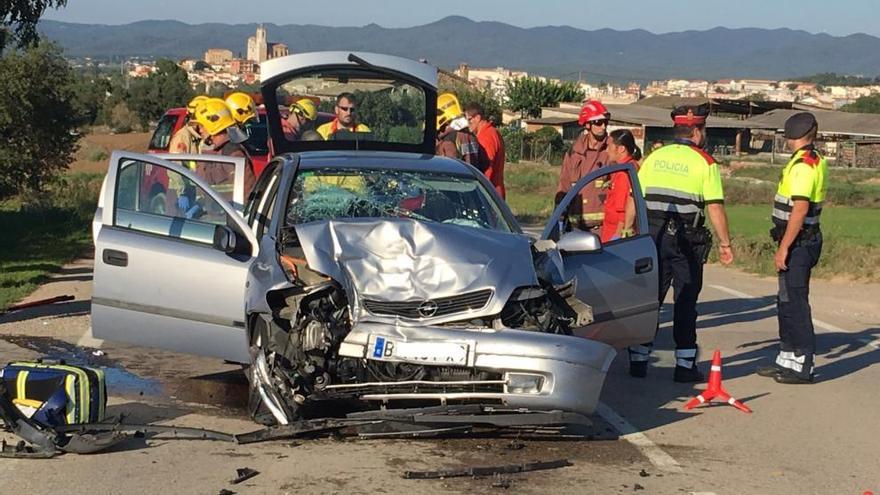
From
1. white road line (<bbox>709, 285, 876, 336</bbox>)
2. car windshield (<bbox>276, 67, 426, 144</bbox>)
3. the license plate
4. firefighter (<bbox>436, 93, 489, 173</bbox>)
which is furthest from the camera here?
white road line (<bbox>709, 285, 876, 336</bbox>)

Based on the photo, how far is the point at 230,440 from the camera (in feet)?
23.3

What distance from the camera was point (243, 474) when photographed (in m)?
6.37

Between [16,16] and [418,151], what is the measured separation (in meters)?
11.5

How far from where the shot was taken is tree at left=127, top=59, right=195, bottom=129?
293 feet

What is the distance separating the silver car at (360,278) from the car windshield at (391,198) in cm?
1

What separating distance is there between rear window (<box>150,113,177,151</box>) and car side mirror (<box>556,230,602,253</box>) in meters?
11.0

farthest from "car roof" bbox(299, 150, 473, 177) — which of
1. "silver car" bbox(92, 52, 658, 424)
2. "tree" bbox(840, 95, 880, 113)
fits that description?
"tree" bbox(840, 95, 880, 113)

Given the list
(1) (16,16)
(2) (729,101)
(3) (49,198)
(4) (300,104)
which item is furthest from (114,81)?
(4) (300,104)

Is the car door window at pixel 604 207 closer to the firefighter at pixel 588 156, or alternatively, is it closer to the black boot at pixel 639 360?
the firefighter at pixel 588 156

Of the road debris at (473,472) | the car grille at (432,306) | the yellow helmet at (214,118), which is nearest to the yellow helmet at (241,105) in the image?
the yellow helmet at (214,118)

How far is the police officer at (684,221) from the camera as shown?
381 inches

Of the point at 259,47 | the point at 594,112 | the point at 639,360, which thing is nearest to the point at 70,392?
the point at 639,360

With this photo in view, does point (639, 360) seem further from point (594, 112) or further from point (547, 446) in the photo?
point (547, 446)

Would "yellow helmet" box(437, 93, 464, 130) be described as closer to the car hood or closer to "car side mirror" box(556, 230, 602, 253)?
"car side mirror" box(556, 230, 602, 253)
